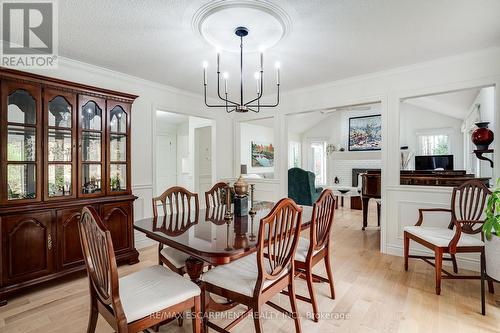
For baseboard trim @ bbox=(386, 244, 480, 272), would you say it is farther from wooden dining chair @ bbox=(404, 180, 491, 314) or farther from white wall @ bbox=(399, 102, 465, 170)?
white wall @ bbox=(399, 102, 465, 170)

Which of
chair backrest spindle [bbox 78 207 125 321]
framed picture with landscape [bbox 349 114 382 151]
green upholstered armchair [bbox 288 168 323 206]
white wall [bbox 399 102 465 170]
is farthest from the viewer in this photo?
framed picture with landscape [bbox 349 114 382 151]

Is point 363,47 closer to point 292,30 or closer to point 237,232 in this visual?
point 292,30

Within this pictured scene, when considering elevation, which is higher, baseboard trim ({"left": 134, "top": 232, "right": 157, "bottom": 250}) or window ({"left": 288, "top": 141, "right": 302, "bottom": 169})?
window ({"left": 288, "top": 141, "right": 302, "bottom": 169})

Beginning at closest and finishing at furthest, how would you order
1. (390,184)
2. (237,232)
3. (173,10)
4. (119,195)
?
(237,232)
(173,10)
(119,195)
(390,184)

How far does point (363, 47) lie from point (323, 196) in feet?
5.68

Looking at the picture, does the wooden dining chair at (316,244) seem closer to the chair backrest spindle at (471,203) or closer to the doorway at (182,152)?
the chair backrest spindle at (471,203)

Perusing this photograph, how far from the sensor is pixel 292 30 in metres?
2.21

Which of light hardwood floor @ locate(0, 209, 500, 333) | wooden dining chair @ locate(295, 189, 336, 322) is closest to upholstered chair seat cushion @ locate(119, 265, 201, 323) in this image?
light hardwood floor @ locate(0, 209, 500, 333)

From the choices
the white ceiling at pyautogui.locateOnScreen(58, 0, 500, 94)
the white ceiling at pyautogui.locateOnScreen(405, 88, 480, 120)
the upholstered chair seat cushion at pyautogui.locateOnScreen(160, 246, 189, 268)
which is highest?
the white ceiling at pyautogui.locateOnScreen(405, 88, 480, 120)

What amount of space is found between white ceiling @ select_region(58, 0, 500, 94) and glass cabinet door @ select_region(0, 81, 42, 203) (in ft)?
2.09

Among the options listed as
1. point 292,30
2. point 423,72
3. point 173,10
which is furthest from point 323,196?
point 423,72

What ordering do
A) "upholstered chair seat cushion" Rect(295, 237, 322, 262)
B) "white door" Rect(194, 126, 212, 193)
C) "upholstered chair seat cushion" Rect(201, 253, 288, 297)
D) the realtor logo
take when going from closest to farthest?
"upholstered chair seat cushion" Rect(201, 253, 288, 297), the realtor logo, "upholstered chair seat cushion" Rect(295, 237, 322, 262), "white door" Rect(194, 126, 212, 193)

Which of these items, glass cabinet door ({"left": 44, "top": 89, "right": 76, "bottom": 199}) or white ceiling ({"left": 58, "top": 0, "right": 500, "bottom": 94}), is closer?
white ceiling ({"left": 58, "top": 0, "right": 500, "bottom": 94})

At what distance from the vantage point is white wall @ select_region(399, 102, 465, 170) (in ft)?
22.0
